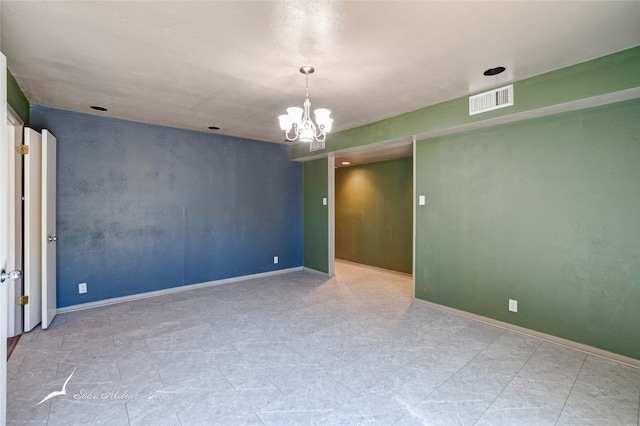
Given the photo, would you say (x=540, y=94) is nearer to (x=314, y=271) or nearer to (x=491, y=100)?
(x=491, y=100)

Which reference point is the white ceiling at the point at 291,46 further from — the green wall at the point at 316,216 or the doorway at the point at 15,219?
the green wall at the point at 316,216

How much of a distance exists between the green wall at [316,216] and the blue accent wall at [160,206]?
0.30m

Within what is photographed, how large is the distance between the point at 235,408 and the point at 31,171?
3268 mm

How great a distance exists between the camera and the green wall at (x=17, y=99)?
2.82 m

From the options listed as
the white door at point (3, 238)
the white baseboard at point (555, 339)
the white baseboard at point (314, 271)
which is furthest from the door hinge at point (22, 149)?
the white baseboard at point (555, 339)

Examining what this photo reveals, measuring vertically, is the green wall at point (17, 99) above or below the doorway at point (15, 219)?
above

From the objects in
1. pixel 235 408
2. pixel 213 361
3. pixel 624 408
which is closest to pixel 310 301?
pixel 213 361

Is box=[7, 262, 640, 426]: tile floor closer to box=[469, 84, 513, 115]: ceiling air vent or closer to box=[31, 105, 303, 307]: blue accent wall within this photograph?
box=[31, 105, 303, 307]: blue accent wall

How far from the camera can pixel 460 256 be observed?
152 inches

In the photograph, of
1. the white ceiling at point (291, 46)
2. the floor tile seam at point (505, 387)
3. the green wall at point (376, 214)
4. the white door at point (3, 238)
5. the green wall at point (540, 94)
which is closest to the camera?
the white door at point (3, 238)

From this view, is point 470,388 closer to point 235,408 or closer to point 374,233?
point 235,408

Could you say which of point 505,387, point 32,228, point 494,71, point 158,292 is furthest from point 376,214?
point 32,228

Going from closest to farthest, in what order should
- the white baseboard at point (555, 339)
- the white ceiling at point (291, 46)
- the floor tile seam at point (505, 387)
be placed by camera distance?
the white ceiling at point (291, 46) → the floor tile seam at point (505, 387) → the white baseboard at point (555, 339)

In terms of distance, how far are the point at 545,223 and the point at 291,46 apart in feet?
9.75
